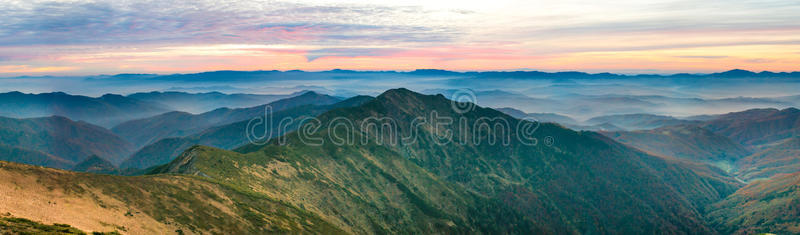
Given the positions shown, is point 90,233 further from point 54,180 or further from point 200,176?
point 200,176

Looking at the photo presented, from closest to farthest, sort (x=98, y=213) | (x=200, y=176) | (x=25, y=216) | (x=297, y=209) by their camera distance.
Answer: (x=25, y=216)
(x=98, y=213)
(x=200, y=176)
(x=297, y=209)

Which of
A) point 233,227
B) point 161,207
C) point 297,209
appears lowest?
point 297,209

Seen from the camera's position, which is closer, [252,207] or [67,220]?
[67,220]

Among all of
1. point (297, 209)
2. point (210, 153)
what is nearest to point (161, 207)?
point (297, 209)

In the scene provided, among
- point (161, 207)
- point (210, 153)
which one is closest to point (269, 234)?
point (161, 207)

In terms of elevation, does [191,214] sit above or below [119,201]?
below

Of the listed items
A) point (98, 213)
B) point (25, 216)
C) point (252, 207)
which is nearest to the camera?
point (25, 216)
